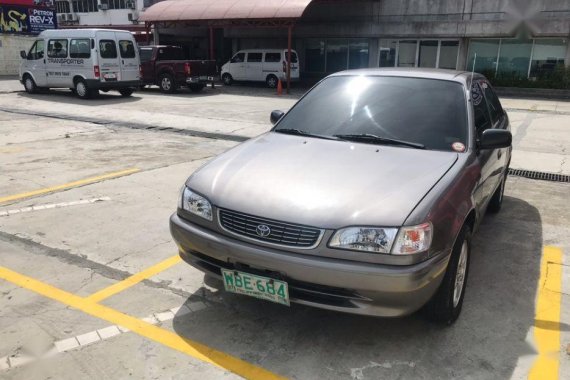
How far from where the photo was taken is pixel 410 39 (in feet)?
77.2

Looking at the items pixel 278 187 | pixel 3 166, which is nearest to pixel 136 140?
pixel 3 166

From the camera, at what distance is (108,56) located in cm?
1557

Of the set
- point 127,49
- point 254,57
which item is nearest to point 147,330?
point 127,49

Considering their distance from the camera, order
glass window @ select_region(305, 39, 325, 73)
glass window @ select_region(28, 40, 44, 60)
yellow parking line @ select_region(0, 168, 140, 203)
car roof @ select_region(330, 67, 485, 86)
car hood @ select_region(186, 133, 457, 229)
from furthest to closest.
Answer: glass window @ select_region(305, 39, 325, 73) → glass window @ select_region(28, 40, 44, 60) → yellow parking line @ select_region(0, 168, 140, 203) → car roof @ select_region(330, 67, 485, 86) → car hood @ select_region(186, 133, 457, 229)

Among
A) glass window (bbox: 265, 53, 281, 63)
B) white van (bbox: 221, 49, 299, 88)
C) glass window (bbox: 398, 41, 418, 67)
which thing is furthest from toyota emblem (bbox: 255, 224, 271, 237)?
glass window (bbox: 398, 41, 418, 67)

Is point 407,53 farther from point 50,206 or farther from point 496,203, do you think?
point 50,206

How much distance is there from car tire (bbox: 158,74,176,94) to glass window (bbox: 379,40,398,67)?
36.0 feet

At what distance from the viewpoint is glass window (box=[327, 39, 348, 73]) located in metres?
25.4

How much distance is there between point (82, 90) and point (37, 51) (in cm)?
237

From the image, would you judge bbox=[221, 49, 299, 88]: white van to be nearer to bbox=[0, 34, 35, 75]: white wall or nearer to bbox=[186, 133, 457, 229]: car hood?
bbox=[0, 34, 35, 75]: white wall

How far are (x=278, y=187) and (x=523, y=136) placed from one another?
9.51 meters

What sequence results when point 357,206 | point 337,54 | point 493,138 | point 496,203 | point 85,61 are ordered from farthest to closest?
point 337,54
point 85,61
point 496,203
point 493,138
point 357,206

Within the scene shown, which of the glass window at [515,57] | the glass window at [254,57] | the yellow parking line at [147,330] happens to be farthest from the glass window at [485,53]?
the yellow parking line at [147,330]

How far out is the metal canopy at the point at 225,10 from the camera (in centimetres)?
2031
